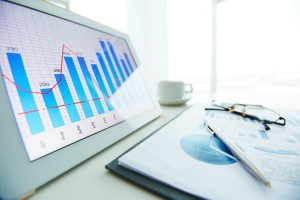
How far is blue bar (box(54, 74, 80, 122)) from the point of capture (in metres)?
0.27

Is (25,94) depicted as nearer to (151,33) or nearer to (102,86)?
(102,86)

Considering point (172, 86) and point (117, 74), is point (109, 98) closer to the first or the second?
point (117, 74)

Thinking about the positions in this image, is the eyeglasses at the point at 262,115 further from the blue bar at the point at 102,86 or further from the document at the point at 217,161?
the blue bar at the point at 102,86

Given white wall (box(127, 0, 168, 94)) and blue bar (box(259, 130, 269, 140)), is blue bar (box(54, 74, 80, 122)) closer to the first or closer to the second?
blue bar (box(259, 130, 269, 140))

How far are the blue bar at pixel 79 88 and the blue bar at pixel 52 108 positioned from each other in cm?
5

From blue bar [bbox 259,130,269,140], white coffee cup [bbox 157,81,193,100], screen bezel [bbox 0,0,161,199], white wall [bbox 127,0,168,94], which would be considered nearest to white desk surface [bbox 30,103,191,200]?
screen bezel [bbox 0,0,161,199]

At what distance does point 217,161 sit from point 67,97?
26 centimetres

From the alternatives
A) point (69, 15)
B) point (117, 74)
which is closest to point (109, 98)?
point (117, 74)

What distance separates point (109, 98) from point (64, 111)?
0.37 ft

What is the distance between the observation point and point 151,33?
2486mm

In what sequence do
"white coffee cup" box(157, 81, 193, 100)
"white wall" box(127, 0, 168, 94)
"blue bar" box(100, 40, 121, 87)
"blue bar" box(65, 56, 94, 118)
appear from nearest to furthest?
1. "blue bar" box(65, 56, 94, 118)
2. "blue bar" box(100, 40, 121, 87)
3. "white coffee cup" box(157, 81, 193, 100)
4. "white wall" box(127, 0, 168, 94)

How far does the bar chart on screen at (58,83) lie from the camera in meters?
0.21

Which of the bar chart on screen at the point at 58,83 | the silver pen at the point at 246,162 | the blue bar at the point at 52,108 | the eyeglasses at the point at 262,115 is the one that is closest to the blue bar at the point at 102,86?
the bar chart on screen at the point at 58,83

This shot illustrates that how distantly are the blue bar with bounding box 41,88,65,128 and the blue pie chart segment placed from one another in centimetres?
20
